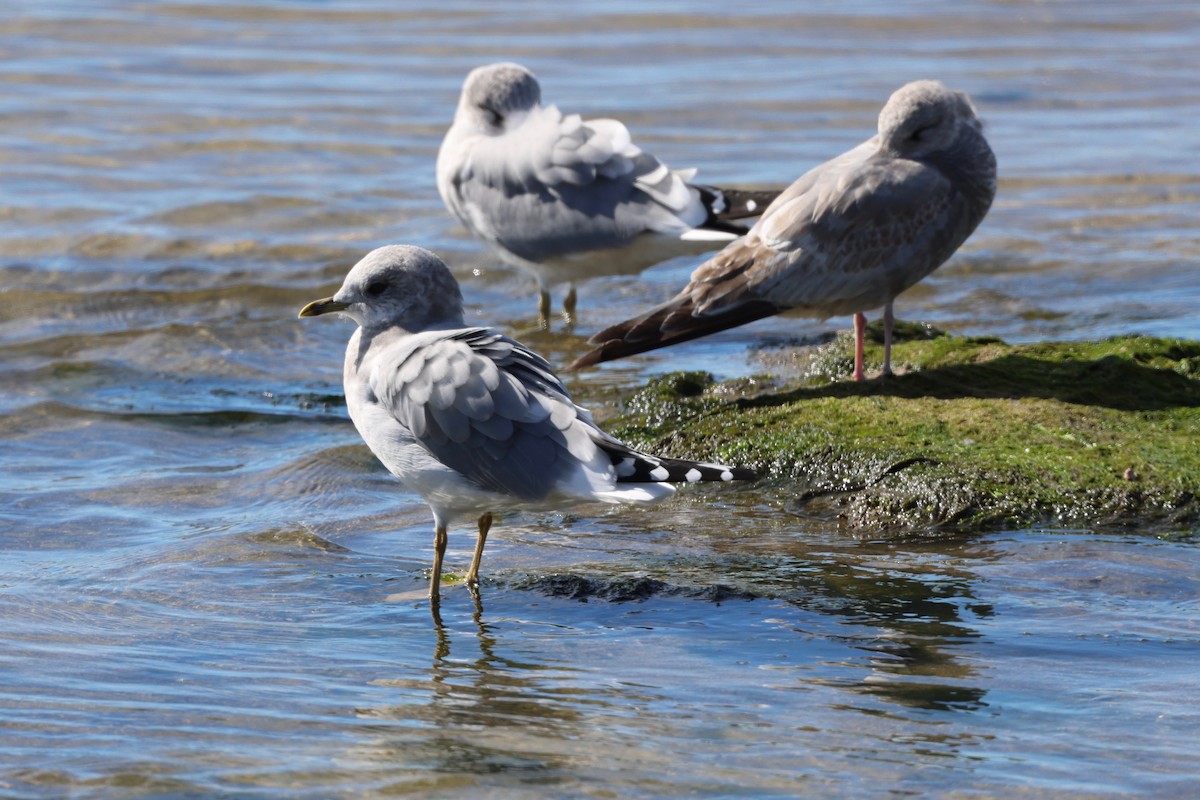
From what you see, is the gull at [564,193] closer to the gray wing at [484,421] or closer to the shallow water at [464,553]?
the shallow water at [464,553]

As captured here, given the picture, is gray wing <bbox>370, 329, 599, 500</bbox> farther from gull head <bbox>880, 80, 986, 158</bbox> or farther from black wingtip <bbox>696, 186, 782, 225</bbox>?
black wingtip <bbox>696, 186, 782, 225</bbox>

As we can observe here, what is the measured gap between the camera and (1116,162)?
483 inches

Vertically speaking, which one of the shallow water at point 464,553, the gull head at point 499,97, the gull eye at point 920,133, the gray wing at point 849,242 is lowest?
the shallow water at point 464,553

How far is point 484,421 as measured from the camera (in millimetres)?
4738

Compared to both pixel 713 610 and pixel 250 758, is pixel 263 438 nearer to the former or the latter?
pixel 713 610

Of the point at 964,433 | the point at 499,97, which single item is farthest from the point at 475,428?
the point at 499,97

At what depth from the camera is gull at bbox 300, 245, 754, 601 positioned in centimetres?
468

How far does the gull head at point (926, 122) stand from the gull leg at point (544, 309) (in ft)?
9.93

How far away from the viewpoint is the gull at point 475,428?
4.68 metres

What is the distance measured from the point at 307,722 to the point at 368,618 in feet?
2.94

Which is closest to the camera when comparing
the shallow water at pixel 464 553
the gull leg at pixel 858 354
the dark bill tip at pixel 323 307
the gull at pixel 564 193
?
the shallow water at pixel 464 553

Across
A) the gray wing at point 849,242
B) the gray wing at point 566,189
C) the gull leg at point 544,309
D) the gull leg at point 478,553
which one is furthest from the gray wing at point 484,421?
the gull leg at point 544,309

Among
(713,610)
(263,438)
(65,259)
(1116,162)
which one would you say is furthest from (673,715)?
(1116,162)

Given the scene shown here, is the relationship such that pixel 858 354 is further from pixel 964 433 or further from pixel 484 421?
pixel 484 421
